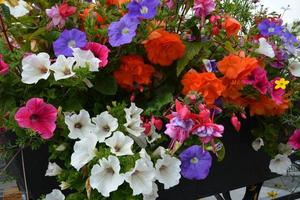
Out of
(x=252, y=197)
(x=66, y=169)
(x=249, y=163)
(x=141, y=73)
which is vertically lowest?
(x=252, y=197)

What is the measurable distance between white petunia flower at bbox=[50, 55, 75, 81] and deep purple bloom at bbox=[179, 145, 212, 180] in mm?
235

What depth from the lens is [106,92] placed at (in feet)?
2.78

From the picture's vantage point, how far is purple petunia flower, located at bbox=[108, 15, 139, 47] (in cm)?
82

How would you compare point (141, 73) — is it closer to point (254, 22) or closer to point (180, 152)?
point (180, 152)

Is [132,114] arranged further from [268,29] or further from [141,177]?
[268,29]

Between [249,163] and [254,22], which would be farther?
[254,22]

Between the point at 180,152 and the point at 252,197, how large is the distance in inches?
28.8

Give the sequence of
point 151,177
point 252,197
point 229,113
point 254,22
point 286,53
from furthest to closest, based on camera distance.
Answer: point 252,197 → point 254,22 → point 286,53 → point 229,113 → point 151,177

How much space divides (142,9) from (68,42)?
15 centimetres

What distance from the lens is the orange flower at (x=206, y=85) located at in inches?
33.3

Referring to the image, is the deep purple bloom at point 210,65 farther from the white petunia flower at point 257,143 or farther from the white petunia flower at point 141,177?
the white petunia flower at point 141,177

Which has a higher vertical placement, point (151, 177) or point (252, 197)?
point (151, 177)

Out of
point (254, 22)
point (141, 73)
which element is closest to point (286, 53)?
point (254, 22)

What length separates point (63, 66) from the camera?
0.78 m
